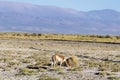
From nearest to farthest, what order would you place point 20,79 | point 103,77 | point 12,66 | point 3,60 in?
Answer: point 20,79, point 103,77, point 12,66, point 3,60

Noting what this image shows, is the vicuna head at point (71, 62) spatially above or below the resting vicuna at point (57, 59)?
below

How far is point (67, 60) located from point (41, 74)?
4939mm

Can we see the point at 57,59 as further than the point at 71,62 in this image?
No

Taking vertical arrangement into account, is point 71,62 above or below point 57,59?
below

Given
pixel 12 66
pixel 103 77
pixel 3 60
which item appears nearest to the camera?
pixel 103 77

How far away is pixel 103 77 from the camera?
22016 millimetres

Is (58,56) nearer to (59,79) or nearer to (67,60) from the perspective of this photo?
(67,60)

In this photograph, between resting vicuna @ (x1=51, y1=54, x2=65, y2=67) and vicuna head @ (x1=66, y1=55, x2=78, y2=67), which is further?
vicuna head @ (x1=66, y1=55, x2=78, y2=67)

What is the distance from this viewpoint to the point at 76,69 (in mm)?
25562

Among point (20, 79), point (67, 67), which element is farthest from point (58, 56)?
point (20, 79)

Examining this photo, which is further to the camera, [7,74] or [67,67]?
[67,67]

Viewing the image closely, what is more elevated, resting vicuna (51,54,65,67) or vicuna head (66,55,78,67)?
resting vicuna (51,54,65,67)

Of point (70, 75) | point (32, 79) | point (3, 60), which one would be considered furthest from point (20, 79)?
point (3, 60)

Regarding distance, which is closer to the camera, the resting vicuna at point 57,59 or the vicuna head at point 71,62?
the resting vicuna at point 57,59
